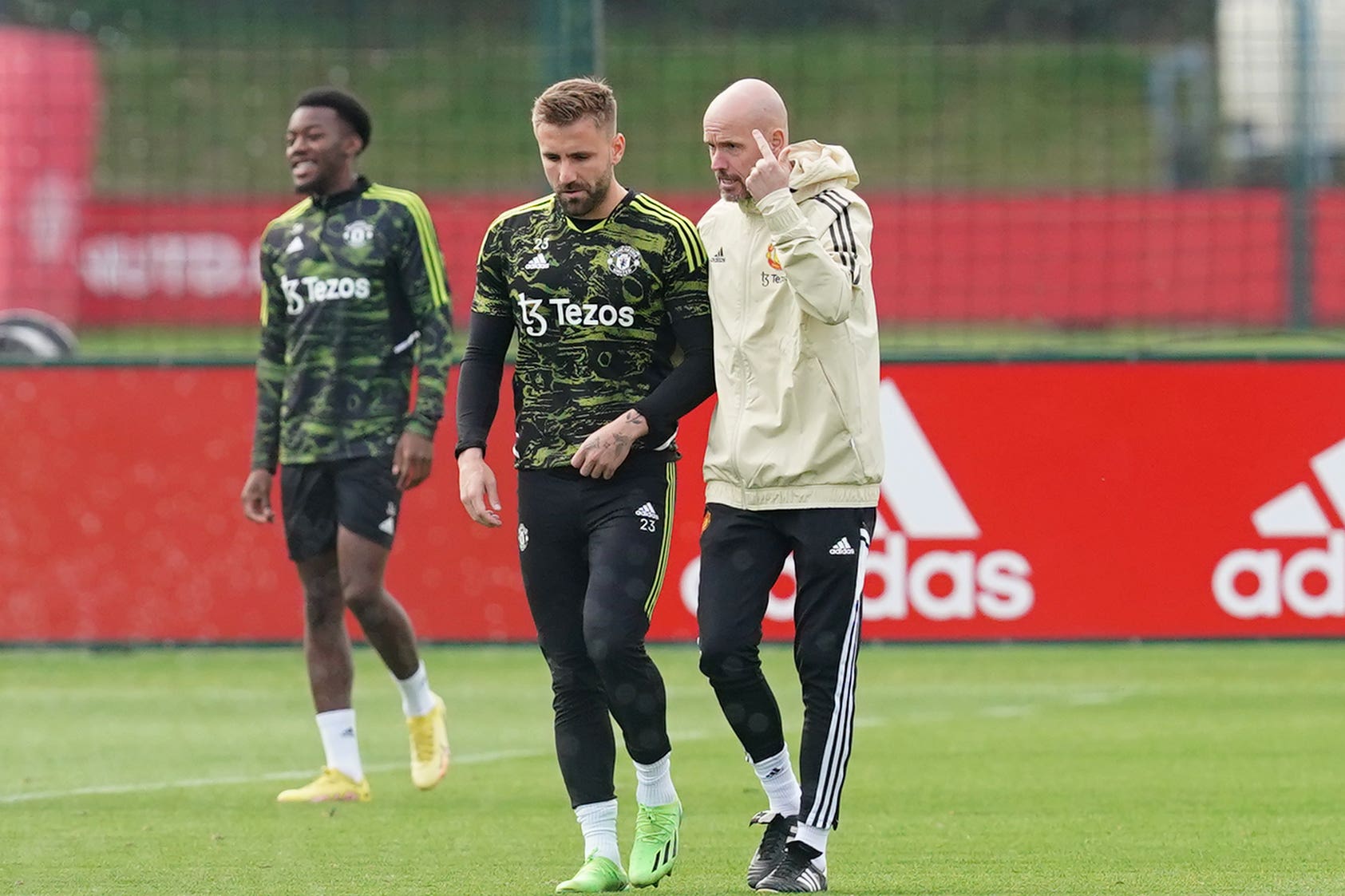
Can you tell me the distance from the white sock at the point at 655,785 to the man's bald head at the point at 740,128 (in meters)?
1.46

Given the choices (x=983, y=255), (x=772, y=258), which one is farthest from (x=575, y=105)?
(x=983, y=255)

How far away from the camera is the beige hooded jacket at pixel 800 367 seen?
578 centimetres

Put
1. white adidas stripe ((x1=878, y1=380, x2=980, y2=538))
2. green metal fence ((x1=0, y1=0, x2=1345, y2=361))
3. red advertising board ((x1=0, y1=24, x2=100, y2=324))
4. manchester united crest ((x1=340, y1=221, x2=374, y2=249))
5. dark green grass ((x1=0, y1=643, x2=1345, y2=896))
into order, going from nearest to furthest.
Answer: dark green grass ((x1=0, y1=643, x2=1345, y2=896)), manchester united crest ((x1=340, y1=221, x2=374, y2=249)), white adidas stripe ((x1=878, y1=380, x2=980, y2=538)), green metal fence ((x1=0, y1=0, x2=1345, y2=361)), red advertising board ((x1=0, y1=24, x2=100, y2=324))

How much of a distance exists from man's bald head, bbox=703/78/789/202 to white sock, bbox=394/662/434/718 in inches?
109

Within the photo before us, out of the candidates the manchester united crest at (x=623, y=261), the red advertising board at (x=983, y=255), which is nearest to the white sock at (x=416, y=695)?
the manchester united crest at (x=623, y=261)

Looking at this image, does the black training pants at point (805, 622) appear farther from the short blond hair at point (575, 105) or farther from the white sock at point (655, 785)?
the short blond hair at point (575, 105)

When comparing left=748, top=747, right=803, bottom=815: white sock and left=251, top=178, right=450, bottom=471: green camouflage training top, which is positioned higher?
left=251, top=178, right=450, bottom=471: green camouflage training top

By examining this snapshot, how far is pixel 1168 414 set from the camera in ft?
35.6

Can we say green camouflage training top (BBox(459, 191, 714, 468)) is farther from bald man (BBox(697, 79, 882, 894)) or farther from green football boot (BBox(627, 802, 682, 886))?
green football boot (BBox(627, 802, 682, 886))

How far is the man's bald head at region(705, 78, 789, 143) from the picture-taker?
18.6 feet

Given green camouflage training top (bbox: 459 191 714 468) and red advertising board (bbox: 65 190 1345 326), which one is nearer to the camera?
green camouflage training top (bbox: 459 191 714 468)

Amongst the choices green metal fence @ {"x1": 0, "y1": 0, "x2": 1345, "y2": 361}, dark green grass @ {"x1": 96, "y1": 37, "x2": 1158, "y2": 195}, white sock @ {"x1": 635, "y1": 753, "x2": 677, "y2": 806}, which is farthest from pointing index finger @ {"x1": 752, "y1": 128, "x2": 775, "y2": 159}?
dark green grass @ {"x1": 96, "y1": 37, "x2": 1158, "y2": 195}

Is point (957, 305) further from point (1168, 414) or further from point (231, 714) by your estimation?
point (231, 714)

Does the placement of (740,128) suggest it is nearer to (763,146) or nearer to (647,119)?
(763,146)
